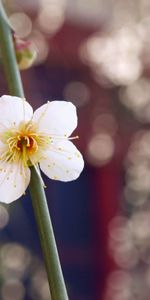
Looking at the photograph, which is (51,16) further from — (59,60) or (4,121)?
(4,121)

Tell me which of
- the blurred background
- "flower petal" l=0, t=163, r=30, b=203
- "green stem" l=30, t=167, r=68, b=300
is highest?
"green stem" l=30, t=167, r=68, b=300

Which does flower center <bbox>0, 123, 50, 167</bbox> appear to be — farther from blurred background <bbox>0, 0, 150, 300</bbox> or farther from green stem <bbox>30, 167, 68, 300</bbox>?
blurred background <bbox>0, 0, 150, 300</bbox>

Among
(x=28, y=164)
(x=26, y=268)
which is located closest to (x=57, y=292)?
(x=28, y=164)

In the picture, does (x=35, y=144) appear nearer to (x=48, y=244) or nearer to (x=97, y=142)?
(x=48, y=244)

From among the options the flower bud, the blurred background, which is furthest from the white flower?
the blurred background

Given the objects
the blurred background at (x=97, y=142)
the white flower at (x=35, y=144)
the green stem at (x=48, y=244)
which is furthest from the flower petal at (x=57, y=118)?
the blurred background at (x=97, y=142)

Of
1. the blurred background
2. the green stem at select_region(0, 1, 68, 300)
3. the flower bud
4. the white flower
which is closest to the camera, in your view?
the green stem at select_region(0, 1, 68, 300)

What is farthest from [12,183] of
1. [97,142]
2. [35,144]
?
[97,142]
